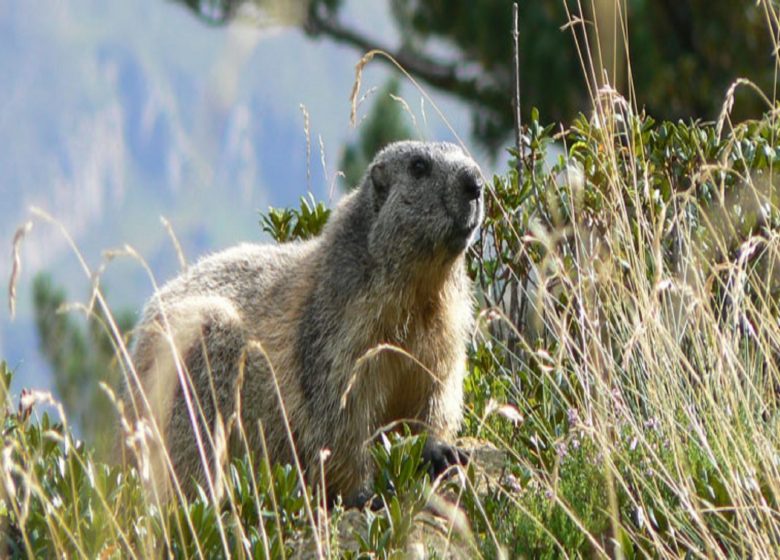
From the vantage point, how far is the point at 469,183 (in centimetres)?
536

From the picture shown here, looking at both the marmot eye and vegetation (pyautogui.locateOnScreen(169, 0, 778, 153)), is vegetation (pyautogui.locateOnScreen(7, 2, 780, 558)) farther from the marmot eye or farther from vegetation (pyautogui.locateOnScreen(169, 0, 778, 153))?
vegetation (pyautogui.locateOnScreen(169, 0, 778, 153))

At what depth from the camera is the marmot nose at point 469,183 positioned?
537 centimetres

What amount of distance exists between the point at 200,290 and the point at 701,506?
9.56 feet

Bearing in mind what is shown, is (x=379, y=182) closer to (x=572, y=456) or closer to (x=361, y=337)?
(x=361, y=337)

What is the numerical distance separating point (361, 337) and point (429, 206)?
604 mm

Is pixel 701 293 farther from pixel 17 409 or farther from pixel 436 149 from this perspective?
pixel 17 409

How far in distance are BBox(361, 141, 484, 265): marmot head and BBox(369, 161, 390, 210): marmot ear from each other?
1.1 inches

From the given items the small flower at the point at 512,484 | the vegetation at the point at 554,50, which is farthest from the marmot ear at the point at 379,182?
the vegetation at the point at 554,50

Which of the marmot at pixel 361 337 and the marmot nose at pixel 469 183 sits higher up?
the marmot nose at pixel 469 183

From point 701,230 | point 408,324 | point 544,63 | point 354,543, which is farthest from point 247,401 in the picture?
point 544,63

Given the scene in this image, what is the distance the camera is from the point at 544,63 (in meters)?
17.2

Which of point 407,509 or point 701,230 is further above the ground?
point 701,230

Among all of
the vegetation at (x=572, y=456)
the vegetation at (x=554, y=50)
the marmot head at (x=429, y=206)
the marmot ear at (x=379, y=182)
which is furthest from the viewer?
the vegetation at (x=554, y=50)

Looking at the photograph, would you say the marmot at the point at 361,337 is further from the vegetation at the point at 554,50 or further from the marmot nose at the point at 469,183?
the vegetation at the point at 554,50
